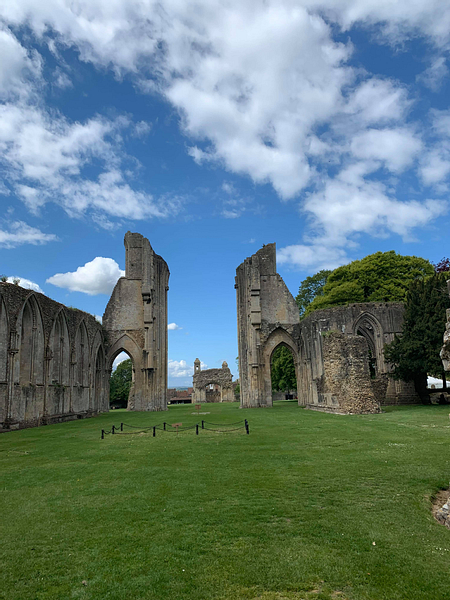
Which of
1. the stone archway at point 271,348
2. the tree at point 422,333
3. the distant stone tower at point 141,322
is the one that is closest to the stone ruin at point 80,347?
the distant stone tower at point 141,322

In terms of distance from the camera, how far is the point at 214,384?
2231 inches

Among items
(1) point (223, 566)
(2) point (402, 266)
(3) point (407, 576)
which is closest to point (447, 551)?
(3) point (407, 576)

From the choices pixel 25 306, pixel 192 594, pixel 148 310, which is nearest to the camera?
pixel 192 594

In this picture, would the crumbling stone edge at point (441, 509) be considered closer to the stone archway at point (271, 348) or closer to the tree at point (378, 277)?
the stone archway at point (271, 348)

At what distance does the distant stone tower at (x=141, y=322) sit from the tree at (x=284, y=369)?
1422cm

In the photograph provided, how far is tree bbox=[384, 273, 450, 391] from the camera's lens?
2352 cm

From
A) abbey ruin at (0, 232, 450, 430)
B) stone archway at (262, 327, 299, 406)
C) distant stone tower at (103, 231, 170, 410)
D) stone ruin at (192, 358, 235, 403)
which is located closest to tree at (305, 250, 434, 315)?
abbey ruin at (0, 232, 450, 430)

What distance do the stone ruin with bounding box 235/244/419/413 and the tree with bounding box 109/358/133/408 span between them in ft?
81.9

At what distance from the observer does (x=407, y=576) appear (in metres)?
3.74

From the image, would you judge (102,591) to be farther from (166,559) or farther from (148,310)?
(148,310)

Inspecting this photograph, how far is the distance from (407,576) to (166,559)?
7.60 ft

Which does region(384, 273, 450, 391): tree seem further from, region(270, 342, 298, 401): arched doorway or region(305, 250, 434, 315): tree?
region(270, 342, 298, 401): arched doorway

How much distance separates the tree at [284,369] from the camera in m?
44.1

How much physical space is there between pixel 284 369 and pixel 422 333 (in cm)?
2144
